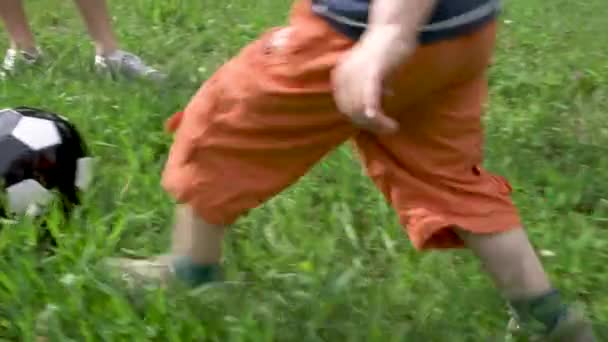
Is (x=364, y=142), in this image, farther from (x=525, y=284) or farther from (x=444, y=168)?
(x=525, y=284)

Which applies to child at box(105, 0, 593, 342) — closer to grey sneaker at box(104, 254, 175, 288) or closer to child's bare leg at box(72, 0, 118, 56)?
grey sneaker at box(104, 254, 175, 288)

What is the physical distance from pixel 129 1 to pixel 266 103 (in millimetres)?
2764

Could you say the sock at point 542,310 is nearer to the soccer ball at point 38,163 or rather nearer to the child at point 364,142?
the child at point 364,142

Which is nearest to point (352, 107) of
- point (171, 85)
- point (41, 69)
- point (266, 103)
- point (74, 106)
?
point (266, 103)

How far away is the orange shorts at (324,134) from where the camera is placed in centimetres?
166

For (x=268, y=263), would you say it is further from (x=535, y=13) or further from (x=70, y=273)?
(x=535, y=13)

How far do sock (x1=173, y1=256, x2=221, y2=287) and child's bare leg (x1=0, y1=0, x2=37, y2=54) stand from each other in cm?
168

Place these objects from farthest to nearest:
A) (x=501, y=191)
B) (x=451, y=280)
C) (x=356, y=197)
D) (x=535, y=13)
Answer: (x=535, y=13), (x=356, y=197), (x=451, y=280), (x=501, y=191)

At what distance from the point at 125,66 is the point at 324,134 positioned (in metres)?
1.69

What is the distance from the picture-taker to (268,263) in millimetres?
2141

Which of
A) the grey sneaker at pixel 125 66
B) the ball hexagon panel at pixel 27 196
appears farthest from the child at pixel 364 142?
the grey sneaker at pixel 125 66

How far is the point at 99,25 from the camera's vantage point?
3395 millimetres

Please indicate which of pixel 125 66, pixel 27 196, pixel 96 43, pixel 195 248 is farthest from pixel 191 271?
pixel 96 43

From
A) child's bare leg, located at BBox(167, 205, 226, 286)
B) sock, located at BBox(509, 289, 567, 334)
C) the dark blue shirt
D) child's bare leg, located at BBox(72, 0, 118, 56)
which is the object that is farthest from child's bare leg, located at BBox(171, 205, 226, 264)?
child's bare leg, located at BBox(72, 0, 118, 56)
